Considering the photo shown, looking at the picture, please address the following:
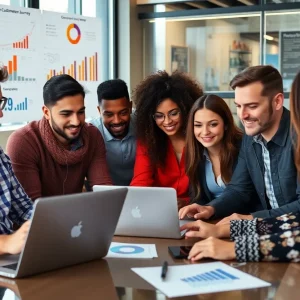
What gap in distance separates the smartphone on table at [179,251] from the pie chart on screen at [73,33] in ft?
12.2

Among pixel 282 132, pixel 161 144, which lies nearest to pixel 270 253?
pixel 282 132

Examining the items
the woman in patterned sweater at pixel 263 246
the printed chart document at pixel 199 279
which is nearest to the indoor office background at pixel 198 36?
the woman in patterned sweater at pixel 263 246

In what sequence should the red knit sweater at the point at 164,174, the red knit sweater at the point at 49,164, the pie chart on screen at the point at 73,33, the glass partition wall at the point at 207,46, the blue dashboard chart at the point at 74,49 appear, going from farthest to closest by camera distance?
the glass partition wall at the point at 207,46 → the pie chart on screen at the point at 73,33 → the blue dashboard chart at the point at 74,49 → the red knit sweater at the point at 164,174 → the red knit sweater at the point at 49,164

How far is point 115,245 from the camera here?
217 centimetres

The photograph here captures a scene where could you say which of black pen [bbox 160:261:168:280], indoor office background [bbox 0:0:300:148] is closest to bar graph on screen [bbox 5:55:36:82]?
indoor office background [bbox 0:0:300:148]

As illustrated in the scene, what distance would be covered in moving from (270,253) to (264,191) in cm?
88

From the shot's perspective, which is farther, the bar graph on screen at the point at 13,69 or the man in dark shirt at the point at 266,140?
the bar graph on screen at the point at 13,69

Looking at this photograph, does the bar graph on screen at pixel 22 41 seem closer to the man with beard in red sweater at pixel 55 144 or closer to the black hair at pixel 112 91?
the black hair at pixel 112 91

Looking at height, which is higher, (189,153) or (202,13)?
(202,13)

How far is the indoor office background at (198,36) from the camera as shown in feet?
20.0

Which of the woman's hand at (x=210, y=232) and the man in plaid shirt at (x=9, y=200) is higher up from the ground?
the man in plaid shirt at (x=9, y=200)

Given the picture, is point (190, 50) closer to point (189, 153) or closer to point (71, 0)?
point (71, 0)

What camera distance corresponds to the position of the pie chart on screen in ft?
17.9

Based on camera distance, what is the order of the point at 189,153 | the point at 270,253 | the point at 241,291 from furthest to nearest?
1. the point at 189,153
2. the point at 270,253
3. the point at 241,291
